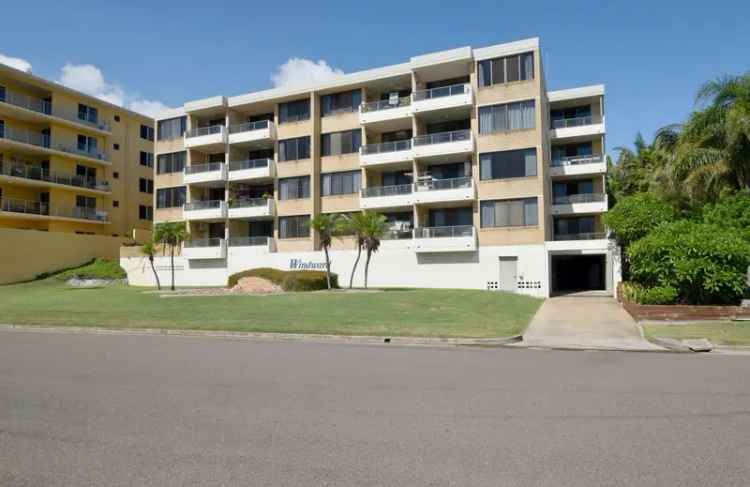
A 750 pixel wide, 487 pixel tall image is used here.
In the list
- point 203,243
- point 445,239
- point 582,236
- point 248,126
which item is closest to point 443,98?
point 445,239

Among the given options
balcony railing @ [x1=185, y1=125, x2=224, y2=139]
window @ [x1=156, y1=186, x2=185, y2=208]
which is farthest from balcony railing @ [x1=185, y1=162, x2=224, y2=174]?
window @ [x1=156, y1=186, x2=185, y2=208]

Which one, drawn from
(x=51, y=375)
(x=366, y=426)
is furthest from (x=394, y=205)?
(x=366, y=426)

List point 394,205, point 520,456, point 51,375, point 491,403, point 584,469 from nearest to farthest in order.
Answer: point 584,469 → point 520,456 → point 491,403 → point 51,375 → point 394,205

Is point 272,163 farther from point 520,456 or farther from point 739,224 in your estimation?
point 520,456

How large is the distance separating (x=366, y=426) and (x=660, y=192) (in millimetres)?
28714

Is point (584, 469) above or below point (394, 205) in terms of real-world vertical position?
below

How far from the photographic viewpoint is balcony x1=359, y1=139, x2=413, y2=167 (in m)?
40.1

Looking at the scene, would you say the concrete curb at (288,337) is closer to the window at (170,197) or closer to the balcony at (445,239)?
the balcony at (445,239)

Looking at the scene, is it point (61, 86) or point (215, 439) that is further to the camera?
point (61, 86)

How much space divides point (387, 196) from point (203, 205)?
55.3 ft

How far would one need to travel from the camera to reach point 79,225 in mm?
54969

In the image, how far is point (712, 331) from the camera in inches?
643

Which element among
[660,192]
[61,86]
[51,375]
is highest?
→ [61,86]

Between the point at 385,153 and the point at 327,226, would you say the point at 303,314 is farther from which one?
the point at 385,153
